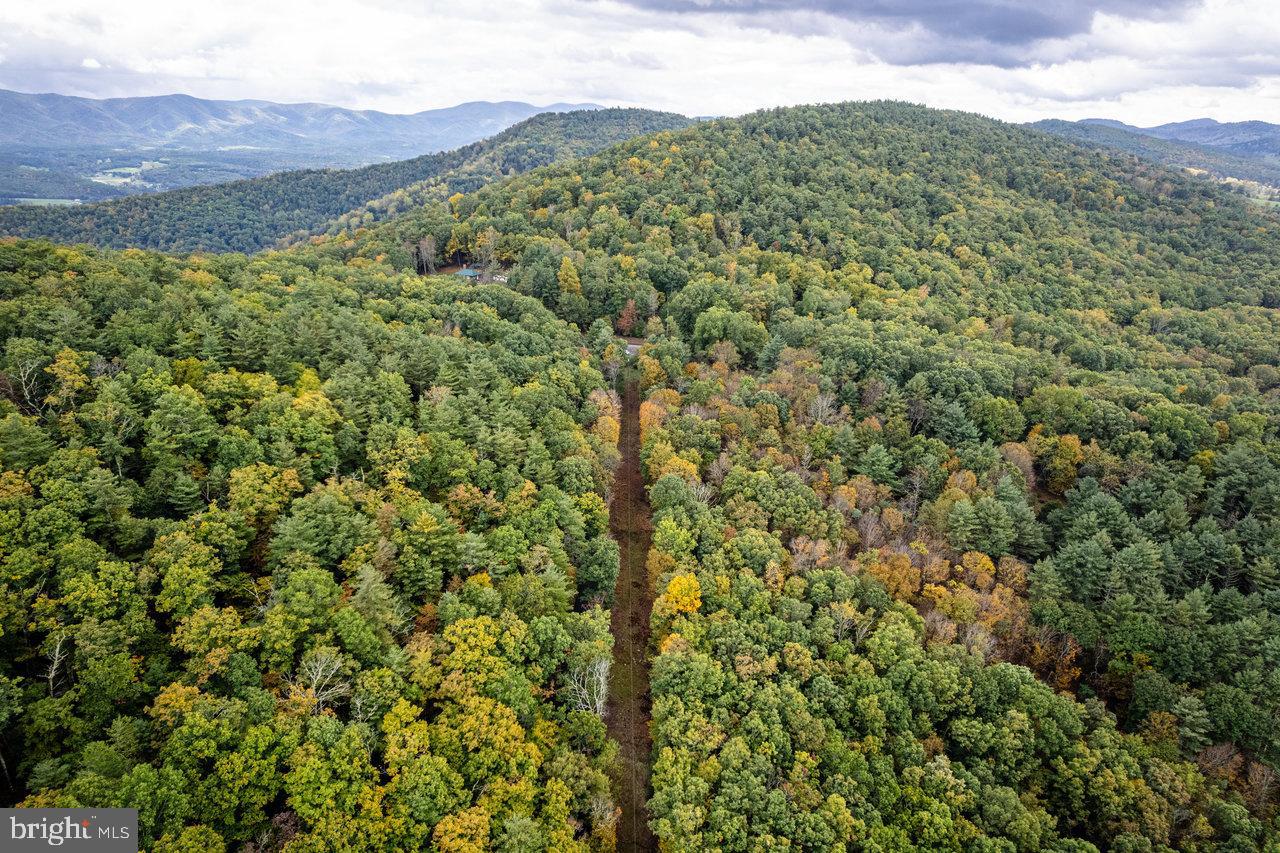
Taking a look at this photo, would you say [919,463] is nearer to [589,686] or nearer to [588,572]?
[588,572]

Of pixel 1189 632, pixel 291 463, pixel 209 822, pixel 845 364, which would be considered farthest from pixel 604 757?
pixel 845 364

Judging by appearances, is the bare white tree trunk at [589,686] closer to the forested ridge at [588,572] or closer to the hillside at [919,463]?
the forested ridge at [588,572]

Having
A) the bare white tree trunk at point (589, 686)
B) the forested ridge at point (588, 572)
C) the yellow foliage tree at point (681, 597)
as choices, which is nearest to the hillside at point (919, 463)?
the yellow foliage tree at point (681, 597)

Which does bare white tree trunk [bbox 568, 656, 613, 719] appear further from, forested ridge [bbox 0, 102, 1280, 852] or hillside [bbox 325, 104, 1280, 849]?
hillside [bbox 325, 104, 1280, 849]

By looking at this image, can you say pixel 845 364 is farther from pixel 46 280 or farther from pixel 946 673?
pixel 46 280

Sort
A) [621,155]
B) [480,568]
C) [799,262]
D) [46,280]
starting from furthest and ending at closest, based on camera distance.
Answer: [621,155]
[799,262]
[46,280]
[480,568]

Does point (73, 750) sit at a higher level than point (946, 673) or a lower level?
higher

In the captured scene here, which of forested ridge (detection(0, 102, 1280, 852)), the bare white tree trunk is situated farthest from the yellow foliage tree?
the bare white tree trunk

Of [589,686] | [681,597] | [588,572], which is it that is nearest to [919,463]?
[681,597]
